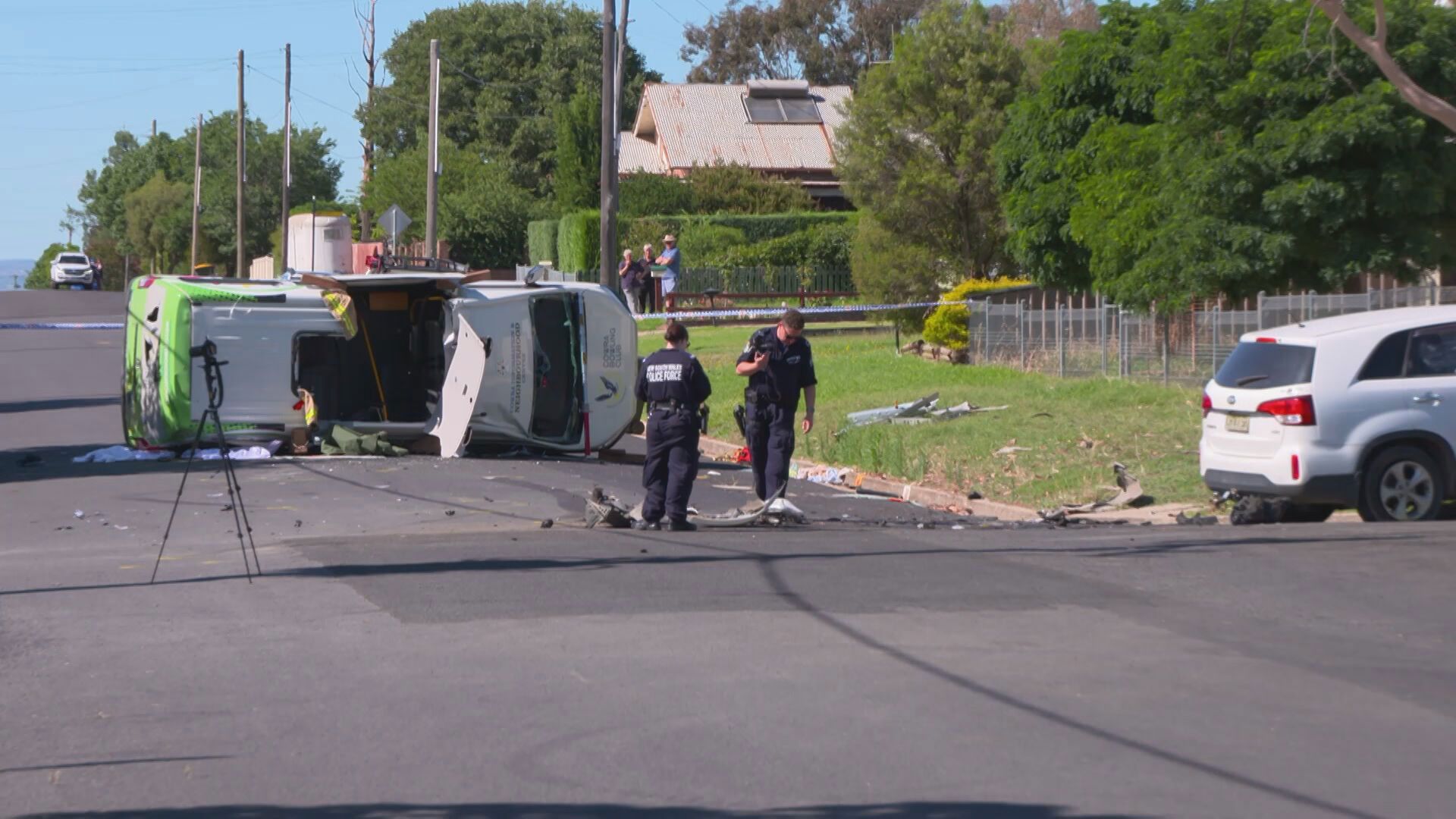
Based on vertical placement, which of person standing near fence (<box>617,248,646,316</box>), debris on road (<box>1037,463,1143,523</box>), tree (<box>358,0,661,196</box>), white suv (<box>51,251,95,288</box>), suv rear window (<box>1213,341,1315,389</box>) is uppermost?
tree (<box>358,0,661,196</box>)

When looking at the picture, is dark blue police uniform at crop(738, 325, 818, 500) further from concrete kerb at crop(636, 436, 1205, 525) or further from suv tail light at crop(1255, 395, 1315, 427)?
suv tail light at crop(1255, 395, 1315, 427)

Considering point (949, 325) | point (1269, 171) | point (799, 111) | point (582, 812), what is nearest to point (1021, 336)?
point (949, 325)

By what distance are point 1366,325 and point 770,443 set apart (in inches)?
190

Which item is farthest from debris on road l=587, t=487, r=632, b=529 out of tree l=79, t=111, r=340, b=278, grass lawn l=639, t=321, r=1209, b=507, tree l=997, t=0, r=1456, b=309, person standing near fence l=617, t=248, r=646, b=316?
tree l=79, t=111, r=340, b=278

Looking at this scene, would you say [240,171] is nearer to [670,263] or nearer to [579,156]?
[579,156]

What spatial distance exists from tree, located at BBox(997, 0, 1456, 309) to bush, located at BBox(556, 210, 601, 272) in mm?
24647

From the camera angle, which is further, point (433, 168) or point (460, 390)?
point (433, 168)

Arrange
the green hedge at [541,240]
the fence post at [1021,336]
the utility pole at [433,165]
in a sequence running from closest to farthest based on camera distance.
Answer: the fence post at [1021,336] < the utility pole at [433,165] < the green hedge at [541,240]

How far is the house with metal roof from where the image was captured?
5628 centimetres

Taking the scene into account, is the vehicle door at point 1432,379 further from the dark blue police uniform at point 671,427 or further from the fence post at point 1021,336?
the fence post at point 1021,336

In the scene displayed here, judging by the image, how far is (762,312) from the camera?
36938 millimetres

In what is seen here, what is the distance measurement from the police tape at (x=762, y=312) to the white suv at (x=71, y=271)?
41931 millimetres

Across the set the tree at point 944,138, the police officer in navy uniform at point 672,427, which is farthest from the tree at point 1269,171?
the tree at point 944,138

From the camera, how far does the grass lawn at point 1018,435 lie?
1570cm
